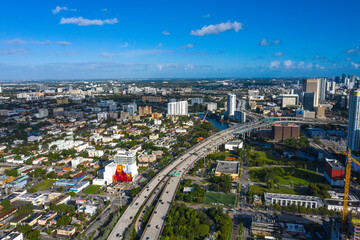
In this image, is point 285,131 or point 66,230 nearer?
point 66,230

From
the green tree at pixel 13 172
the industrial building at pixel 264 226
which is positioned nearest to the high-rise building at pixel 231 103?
the industrial building at pixel 264 226

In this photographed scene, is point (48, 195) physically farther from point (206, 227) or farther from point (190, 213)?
point (206, 227)

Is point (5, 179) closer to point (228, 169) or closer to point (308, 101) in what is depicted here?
point (228, 169)

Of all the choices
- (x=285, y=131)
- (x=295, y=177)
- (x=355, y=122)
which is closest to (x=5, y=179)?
(x=295, y=177)

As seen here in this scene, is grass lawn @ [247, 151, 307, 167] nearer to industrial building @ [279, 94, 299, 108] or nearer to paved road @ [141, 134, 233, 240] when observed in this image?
paved road @ [141, 134, 233, 240]

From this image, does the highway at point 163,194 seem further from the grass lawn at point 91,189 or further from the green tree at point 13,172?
the green tree at point 13,172
